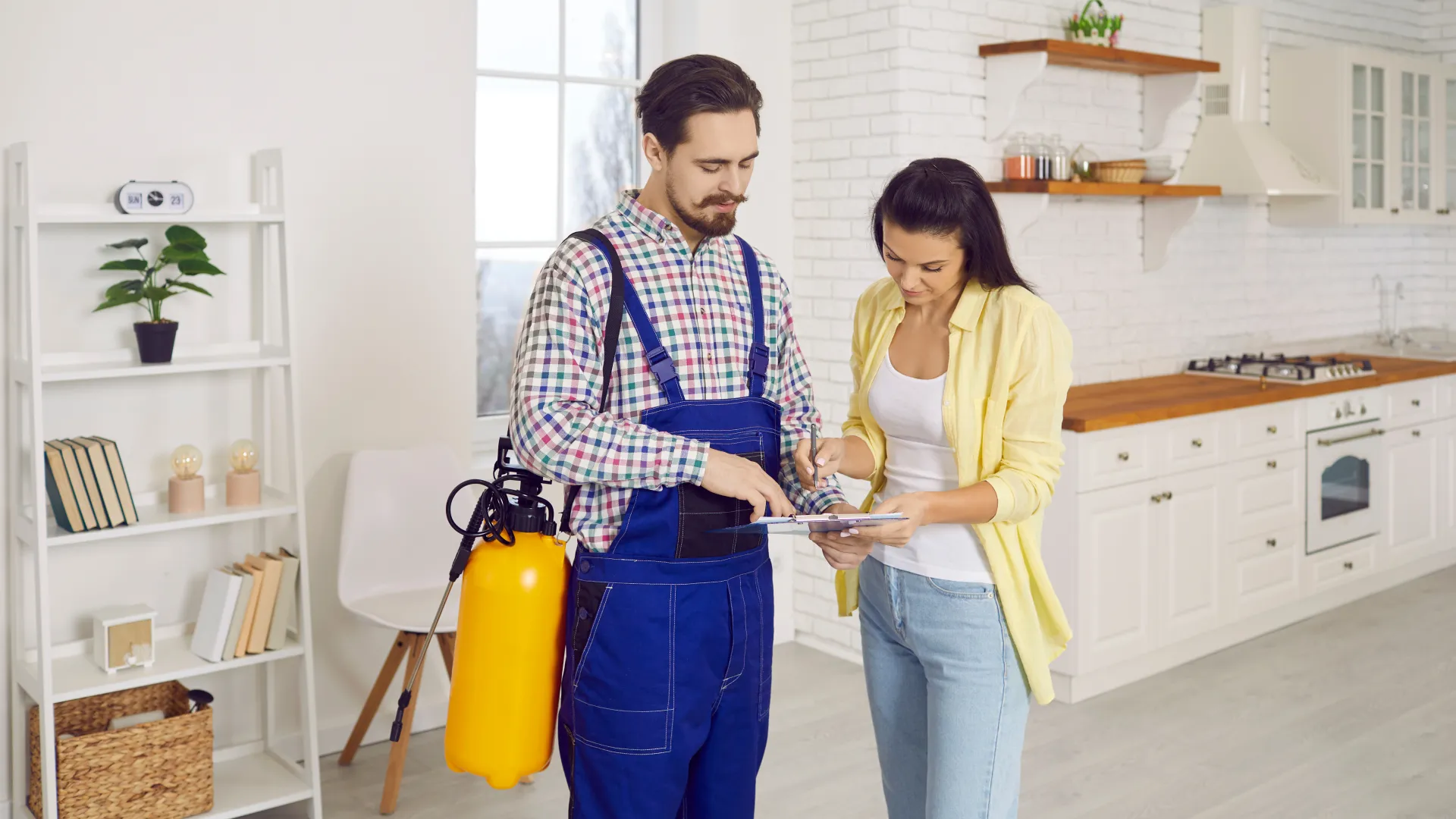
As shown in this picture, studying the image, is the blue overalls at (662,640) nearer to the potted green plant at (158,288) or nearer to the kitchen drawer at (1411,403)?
the potted green plant at (158,288)

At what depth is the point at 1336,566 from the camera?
5.08 metres

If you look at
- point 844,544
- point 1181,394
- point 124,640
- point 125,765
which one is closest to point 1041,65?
point 1181,394

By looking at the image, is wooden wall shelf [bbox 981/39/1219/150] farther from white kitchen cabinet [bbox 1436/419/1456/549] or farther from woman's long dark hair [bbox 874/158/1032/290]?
woman's long dark hair [bbox 874/158/1032/290]

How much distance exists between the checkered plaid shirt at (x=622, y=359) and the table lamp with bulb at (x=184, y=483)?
1546mm

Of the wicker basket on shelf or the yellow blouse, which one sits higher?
the wicker basket on shelf

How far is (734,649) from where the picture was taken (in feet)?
6.31

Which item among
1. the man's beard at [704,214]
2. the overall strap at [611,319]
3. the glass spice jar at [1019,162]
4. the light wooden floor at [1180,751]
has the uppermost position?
the glass spice jar at [1019,162]

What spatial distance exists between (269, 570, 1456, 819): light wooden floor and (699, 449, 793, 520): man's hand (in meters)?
1.69

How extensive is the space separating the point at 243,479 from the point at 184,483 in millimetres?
136

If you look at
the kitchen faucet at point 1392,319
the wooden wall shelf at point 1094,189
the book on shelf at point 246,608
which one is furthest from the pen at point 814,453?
the kitchen faucet at point 1392,319

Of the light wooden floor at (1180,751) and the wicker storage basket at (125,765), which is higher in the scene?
the wicker storage basket at (125,765)

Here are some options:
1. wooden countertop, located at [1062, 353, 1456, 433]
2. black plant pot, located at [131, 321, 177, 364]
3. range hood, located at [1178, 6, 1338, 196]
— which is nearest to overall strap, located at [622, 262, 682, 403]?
black plant pot, located at [131, 321, 177, 364]

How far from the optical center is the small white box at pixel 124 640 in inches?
116

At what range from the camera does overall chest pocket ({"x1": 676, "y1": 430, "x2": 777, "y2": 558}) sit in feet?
6.11
